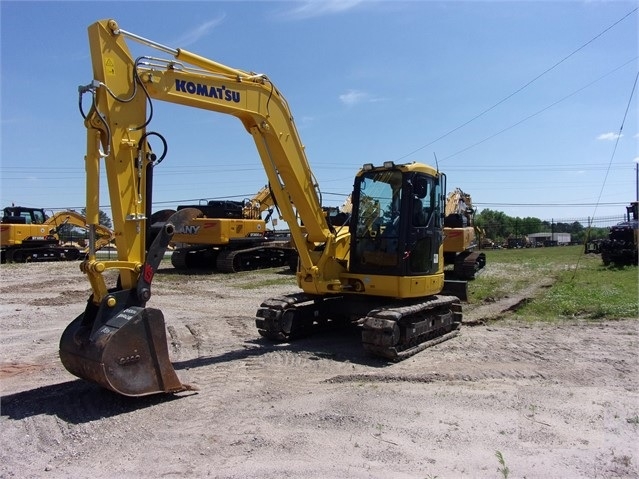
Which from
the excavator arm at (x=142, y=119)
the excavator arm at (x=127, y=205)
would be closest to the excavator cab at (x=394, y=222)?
the excavator arm at (x=142, y=119)

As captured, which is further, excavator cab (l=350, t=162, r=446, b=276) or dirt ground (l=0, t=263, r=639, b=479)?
excavator cab (l=350, t=162, r=446, b=276)

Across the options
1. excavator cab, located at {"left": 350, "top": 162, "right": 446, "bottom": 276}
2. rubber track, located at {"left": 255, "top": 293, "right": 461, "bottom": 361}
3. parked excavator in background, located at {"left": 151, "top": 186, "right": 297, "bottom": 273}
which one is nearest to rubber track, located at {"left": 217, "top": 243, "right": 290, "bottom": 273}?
parked excavator in background, located at {"left": 151, "top": 186, "right": 297, "bottom": 273}

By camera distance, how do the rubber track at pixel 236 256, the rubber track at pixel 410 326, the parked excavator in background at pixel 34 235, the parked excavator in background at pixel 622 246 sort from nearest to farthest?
1. the rubber track at pixel 410 326
2. the rubber track at pixel 236 256
3. the parked excavator in background at pixel 622 246
4. the parked excavator in background at pixel 34 235

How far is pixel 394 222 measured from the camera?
8.11 meters

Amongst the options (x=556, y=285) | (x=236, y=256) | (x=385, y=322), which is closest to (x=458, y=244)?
(x=556, y=285)

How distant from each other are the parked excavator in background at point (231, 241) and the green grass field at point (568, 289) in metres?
7.89

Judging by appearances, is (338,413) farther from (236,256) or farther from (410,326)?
(236,256)

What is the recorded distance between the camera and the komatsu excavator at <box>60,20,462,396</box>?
5.34 m

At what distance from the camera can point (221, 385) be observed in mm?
6086

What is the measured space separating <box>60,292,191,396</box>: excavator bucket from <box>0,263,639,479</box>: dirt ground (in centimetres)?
25

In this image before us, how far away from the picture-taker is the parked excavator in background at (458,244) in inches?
707

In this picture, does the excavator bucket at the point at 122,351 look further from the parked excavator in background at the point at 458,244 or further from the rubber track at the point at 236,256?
the rubber track at the point at 236,256

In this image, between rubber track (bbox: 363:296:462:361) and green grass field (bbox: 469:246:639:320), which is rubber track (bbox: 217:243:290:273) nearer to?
green grass field (bbox: 469:246:639:320)

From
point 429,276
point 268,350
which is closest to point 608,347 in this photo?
point 429,276
